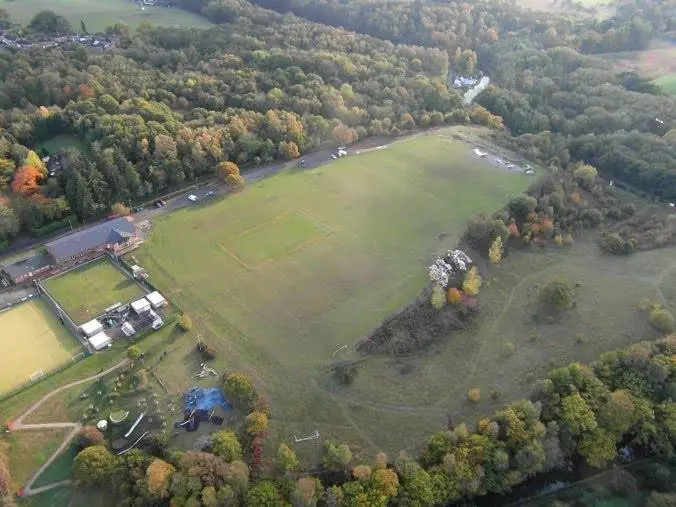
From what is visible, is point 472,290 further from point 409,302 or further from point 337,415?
point 337,415

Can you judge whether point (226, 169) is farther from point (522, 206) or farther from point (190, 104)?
point (522, 206)

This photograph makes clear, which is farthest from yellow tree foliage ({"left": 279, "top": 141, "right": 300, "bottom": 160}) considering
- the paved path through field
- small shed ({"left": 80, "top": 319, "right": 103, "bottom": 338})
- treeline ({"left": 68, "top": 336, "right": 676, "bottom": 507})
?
treeline ({"left": 68, "top": 336, "right": 676, "bottom": 507})

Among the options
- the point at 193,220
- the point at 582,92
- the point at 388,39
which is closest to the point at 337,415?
A: the point at 193,220

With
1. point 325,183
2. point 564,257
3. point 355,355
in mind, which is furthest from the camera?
point 325,183

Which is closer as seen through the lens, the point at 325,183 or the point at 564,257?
the point at 564,257

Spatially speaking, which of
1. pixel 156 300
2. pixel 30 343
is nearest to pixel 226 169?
pixel 156 300

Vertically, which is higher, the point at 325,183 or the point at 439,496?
the point at 325,183

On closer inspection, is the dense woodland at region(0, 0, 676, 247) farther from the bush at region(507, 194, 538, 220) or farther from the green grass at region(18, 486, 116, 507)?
the green grass at region(18, 486, 116, 507)

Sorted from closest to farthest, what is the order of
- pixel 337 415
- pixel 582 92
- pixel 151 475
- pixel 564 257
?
pixel 151 475 < pixel 337 415 < pixel 564 257 < pixel 582 92
